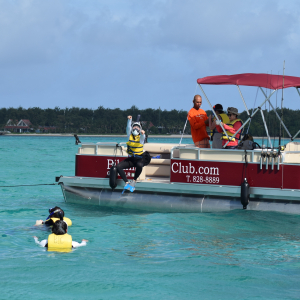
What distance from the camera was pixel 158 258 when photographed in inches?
284

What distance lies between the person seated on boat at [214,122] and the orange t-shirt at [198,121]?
Result: 215 mm

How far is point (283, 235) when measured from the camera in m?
8.61

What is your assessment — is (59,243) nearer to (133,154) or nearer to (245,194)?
(133,154)

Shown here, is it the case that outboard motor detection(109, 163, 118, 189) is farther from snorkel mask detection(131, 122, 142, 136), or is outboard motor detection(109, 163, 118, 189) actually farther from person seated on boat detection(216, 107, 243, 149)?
person seated on boat detection(216, 107, 243, 149)

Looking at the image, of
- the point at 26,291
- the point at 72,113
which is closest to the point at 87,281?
the point at 26,291

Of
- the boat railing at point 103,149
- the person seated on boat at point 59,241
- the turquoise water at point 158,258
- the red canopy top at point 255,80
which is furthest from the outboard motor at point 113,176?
the person seated on boat at point 59,241

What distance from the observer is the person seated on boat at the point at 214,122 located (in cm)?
975

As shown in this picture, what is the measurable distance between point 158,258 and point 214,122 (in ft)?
11.4

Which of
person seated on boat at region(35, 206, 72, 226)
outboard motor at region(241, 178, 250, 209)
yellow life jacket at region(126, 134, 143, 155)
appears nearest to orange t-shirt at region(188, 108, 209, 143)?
yellow life jacket at region(126, 134, 143, 155)

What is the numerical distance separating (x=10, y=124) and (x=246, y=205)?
170703 millimetres

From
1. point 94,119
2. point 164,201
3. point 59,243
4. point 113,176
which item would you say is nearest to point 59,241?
point 59,243

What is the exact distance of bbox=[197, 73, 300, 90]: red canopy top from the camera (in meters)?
9.55

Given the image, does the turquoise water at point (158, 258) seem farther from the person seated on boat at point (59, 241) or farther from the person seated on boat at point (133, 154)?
the person seated on boat at point (133, 154)

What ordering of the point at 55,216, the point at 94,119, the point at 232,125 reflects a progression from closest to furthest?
the point at 55,216 → the point at 232,125 → the point at 94,119
